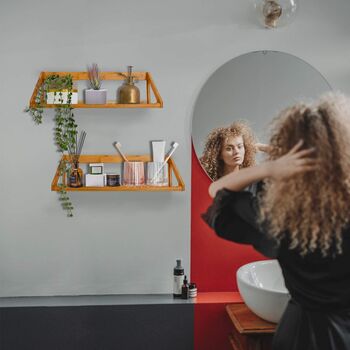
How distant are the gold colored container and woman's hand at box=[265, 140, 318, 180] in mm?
1547

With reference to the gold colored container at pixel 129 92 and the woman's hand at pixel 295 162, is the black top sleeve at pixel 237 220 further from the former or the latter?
the gold colored container at pixel 129 92

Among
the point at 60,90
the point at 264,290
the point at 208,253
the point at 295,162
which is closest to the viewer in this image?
the point at 295,162

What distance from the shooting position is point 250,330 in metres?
2.55

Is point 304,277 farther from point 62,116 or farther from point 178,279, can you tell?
point 62,116

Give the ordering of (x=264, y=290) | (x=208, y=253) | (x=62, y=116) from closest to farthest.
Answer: (x=264, y=290) < (x=62, y=116) < (x=208, y=253)

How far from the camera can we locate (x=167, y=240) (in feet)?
10.1

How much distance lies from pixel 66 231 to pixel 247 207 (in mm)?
1700

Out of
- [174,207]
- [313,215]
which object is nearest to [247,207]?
[313,215]

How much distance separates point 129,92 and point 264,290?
1.22m

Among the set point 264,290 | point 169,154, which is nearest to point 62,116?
point 169,154

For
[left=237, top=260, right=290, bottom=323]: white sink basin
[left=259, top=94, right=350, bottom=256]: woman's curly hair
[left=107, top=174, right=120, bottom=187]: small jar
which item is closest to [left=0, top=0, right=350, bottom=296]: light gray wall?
[left=107, top=174, right=120, bottom=187]: small jar

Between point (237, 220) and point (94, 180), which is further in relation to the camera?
point (94, 180)

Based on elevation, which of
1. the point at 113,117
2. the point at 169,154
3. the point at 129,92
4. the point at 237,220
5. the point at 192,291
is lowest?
the point at 192,291

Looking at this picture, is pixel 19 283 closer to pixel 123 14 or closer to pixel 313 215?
pixel 123 14
